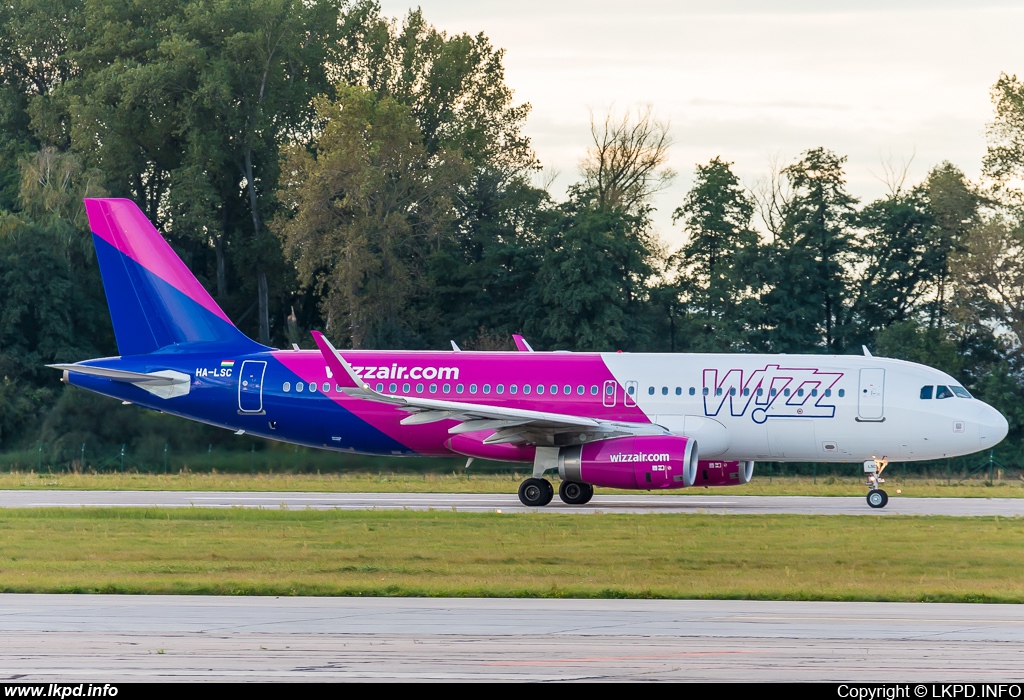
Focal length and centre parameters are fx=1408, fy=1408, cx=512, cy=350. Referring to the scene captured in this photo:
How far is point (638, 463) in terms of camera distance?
92.7 feet

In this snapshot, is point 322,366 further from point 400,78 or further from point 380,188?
point 400,78

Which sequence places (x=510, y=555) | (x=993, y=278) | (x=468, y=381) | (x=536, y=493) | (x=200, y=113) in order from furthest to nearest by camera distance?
(x=200, y=113) < (x=993, y=278) < (x=468, y=381) < (x=536, y=493) < (x=510, y=555)

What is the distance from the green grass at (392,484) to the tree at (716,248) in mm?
17646

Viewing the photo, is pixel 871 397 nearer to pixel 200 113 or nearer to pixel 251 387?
pixel 251 387

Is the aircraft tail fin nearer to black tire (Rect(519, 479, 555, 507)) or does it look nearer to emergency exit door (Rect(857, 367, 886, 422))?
black tire (Rect(519, 479, 555, 507))

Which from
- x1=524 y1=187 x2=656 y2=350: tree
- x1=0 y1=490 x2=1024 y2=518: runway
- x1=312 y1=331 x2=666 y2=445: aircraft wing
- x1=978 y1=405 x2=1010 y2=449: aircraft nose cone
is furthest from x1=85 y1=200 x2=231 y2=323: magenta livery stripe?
x1=524 y1=187 x2=656 y2=350: tree

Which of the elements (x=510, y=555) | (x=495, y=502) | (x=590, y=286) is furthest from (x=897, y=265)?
(x=510, y=555)

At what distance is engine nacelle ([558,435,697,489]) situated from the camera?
2806 centimetres

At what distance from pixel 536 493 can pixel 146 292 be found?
1139cm

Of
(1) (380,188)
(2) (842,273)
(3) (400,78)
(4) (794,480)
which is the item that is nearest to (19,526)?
(4) (794,480)

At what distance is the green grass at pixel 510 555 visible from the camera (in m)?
16.7

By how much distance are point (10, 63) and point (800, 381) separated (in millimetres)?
54481

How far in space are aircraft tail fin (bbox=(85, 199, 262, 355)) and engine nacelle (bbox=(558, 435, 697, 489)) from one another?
9490 mm

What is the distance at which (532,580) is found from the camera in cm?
1766
